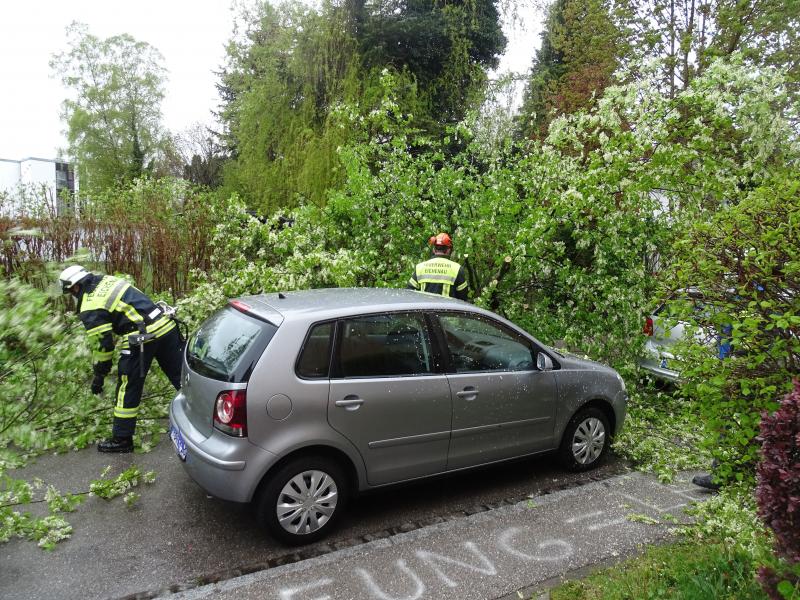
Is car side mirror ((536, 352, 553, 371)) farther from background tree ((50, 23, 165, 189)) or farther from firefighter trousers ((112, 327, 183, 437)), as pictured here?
background tree ((50, 23, 165, 189))

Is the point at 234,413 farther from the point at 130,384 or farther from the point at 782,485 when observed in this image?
the point at 782,485

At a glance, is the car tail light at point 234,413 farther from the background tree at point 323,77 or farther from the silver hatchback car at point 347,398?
the background tree at point 323,77

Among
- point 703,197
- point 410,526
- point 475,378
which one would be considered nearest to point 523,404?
point 475,378

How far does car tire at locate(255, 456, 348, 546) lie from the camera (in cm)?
382

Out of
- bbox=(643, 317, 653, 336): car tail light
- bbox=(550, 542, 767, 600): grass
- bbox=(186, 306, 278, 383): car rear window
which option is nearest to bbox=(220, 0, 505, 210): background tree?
bbox=(643, 317, 653, 336): car tail light

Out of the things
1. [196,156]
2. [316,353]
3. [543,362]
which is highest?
[196,156]

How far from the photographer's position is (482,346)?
15.4 ft

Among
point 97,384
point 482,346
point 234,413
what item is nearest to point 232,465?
point 234,413

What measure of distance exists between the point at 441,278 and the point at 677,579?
3681 mm

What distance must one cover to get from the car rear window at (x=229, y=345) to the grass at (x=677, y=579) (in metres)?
2.33

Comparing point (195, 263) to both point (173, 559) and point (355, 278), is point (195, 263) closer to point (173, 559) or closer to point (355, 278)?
point (355, 278)

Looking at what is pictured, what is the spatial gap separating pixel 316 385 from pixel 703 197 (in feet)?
17.8

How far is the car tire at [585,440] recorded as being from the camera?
203 inches

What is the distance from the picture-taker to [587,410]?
5242 mm
